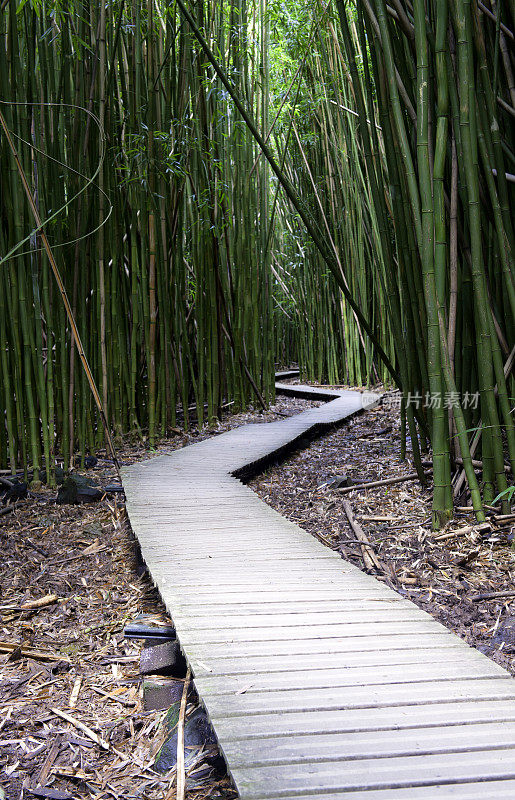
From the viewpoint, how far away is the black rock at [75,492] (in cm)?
221

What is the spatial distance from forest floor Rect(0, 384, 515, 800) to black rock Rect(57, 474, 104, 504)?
0.04m

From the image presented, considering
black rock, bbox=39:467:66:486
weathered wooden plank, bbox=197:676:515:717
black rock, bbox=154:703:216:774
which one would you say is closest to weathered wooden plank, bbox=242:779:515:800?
weathered wooden plank, bbox=197:676:515:717

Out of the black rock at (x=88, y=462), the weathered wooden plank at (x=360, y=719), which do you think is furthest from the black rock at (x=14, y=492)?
the weathered wooden plank at (x=360, y=719)

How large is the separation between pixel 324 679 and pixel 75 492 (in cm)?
148

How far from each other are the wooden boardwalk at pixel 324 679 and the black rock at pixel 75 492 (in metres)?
0.66

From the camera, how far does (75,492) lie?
221 cm

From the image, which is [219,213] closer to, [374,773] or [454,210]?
[454,210]

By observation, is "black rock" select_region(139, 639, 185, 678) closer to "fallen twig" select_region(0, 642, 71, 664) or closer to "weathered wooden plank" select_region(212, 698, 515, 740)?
"fallen twig" select_region(0, 642, 71, 664)

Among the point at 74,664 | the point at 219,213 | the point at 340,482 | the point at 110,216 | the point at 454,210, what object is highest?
the point at 219,213

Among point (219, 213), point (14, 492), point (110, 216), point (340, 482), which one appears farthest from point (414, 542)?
point (219, 213)

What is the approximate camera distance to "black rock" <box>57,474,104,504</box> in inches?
86.9

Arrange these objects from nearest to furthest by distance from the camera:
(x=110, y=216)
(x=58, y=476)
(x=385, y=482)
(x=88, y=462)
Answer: (x=385, y=482) → (x=58, y=476) → (x=88, y=462) → (x=110, y=216)

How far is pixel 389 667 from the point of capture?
3.04 ft

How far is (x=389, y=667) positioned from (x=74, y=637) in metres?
0.70
